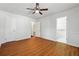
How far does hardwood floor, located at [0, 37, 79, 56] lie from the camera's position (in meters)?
1.48

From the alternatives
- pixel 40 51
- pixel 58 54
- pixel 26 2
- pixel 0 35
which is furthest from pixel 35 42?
pixel 26 2

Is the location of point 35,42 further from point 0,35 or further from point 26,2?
point 26,2

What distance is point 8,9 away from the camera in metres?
1.47

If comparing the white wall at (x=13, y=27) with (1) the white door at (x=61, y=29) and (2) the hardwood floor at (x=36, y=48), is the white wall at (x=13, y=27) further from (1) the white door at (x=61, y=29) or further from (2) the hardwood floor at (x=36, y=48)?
(1) the white door at (x=61, y=29)

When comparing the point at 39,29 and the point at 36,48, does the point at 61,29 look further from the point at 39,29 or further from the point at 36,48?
the point at 36,48

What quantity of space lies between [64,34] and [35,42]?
1.85 ft

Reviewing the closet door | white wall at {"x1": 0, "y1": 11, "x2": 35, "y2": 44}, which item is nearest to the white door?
the closet door

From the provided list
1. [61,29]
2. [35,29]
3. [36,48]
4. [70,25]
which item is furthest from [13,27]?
[70,25]

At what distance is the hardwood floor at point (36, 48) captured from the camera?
1483mm

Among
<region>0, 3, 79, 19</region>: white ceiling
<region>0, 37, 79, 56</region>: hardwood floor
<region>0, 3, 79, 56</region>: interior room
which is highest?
<region>0, 3, 79, 19</region>: white ceiling

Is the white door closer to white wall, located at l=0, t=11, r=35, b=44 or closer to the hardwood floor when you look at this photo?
the hardwood floor

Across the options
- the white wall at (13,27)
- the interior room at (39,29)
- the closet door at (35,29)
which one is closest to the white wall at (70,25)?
the interior room at (39,29)

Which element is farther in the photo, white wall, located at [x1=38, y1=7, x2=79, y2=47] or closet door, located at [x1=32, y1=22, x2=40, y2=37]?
closet door, located at [x1=32, y1=22, x2=40, y2=37]

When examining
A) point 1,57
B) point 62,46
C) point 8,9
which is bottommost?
point 1,57
